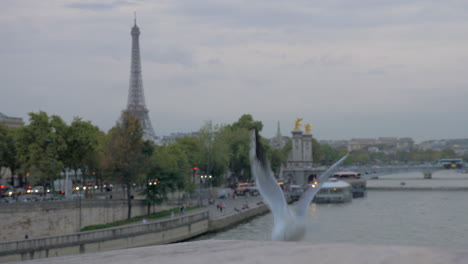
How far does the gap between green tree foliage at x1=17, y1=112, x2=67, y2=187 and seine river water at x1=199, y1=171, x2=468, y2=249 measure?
7.48m

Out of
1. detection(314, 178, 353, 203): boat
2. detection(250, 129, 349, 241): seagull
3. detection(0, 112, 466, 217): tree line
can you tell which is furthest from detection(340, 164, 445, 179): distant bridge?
detection(250, 129, 349, 241): seagull

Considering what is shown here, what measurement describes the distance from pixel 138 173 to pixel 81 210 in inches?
122

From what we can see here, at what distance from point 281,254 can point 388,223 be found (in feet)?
71.2

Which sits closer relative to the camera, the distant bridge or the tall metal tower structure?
the distant bridge

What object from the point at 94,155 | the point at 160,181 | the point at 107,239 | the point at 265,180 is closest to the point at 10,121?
the point at 94,155

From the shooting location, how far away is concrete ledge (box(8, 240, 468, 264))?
4.69 metres

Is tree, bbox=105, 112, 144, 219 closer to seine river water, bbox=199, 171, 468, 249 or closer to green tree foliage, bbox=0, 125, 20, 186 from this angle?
seine river water, bbox=199, 171, 468, 249

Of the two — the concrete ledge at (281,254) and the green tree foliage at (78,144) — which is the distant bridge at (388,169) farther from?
the concrete ledge at (281,254)

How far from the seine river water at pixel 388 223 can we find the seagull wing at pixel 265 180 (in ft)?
20.5

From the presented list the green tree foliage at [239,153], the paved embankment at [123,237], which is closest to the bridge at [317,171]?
the green tree foliage at [239,153]

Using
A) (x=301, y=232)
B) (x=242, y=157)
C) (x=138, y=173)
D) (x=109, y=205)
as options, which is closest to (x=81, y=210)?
(x=109, y=205)

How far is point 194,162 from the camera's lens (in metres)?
37.6

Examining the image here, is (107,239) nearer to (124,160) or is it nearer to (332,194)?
(124,160)

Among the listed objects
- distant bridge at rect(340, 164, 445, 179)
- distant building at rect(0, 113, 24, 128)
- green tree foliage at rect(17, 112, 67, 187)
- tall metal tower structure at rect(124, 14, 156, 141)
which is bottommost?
distant bridge at rect(340, 164, 445, 179)
